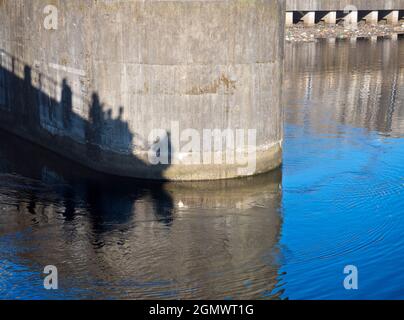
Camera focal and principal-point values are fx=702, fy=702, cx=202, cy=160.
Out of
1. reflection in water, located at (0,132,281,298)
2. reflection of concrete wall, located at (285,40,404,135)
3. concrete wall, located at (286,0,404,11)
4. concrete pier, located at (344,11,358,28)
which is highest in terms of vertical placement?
concrete wall, located at (286,0,404,11)

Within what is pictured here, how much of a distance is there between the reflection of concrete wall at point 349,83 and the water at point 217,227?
10.9 feet

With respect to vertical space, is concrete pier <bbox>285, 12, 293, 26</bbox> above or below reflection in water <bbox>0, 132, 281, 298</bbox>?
above

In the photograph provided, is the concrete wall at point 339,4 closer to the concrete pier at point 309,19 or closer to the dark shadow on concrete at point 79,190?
the concrete pier at point 309,19

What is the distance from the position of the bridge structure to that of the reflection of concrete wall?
4.66 metres

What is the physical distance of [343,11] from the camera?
70.8 meters

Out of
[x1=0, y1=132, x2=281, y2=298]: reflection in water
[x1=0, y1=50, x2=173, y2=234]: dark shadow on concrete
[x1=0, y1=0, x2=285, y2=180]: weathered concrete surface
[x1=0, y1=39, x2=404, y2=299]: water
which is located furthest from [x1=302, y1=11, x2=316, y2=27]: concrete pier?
[x1=0, y1=132, x2=281, y2=298]: reflection in water

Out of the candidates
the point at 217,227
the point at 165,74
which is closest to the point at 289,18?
the point at 165,74

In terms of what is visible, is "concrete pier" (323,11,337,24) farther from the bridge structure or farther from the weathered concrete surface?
the weathered concrete surface

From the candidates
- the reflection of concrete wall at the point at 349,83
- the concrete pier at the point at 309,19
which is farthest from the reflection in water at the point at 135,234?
the concrete pier at the point at 309,19

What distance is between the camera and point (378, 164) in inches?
1056

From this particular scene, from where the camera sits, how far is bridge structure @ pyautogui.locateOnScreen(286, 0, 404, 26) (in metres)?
68.0

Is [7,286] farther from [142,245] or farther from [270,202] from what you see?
[270,202]

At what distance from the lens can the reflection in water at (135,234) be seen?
17359 mm
